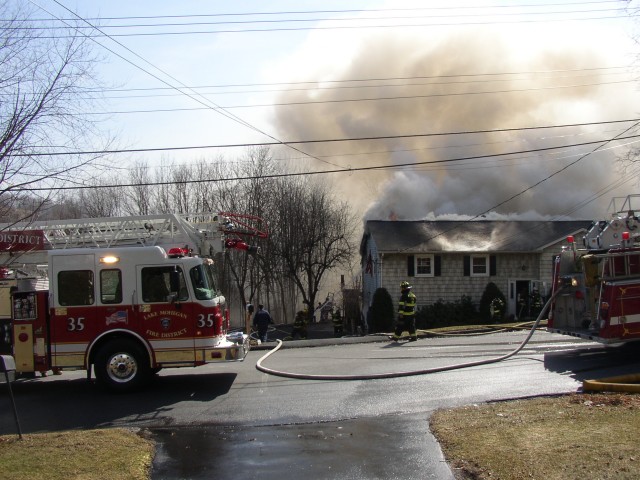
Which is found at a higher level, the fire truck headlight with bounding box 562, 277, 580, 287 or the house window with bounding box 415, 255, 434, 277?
the house window with bounding box 415, 255, 434, 277

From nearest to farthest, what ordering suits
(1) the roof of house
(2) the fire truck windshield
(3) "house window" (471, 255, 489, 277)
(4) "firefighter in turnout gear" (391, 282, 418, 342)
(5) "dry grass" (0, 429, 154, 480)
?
(5) "dry grass" (0, 429, 154, 480) → (2) the fire truck windshield → (4) "firefighter in turnout gear" (391, 282, 418, 342) → (1) the roof of house → (3) "house window" (471, 255, 489, 277)

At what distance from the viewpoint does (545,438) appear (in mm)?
5410

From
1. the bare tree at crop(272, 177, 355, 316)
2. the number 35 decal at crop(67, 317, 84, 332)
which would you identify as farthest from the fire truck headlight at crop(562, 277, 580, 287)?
the bare tree at crop(272, 177, 355, 316)

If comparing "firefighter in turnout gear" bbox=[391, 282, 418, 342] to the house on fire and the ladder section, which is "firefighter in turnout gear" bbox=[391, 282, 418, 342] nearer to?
the ladder section

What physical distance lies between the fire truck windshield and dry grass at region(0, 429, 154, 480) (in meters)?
2.66

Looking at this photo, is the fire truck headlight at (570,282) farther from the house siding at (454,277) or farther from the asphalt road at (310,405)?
the house siding at (454,277)

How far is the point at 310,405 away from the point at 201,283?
2.50 m

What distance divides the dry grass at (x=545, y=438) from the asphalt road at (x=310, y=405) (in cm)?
25

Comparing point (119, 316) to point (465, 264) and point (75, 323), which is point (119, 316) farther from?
point (465, 264)

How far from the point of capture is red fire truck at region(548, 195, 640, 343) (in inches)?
373

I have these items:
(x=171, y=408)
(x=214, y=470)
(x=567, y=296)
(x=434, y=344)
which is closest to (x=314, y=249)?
(x=434, y=344)

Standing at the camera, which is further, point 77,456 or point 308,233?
point 308,233

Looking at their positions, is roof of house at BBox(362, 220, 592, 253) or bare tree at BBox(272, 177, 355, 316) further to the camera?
bare tree at BBox(272, 177, 355, 316)

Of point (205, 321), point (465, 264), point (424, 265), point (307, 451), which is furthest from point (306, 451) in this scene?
point (465, 264)
